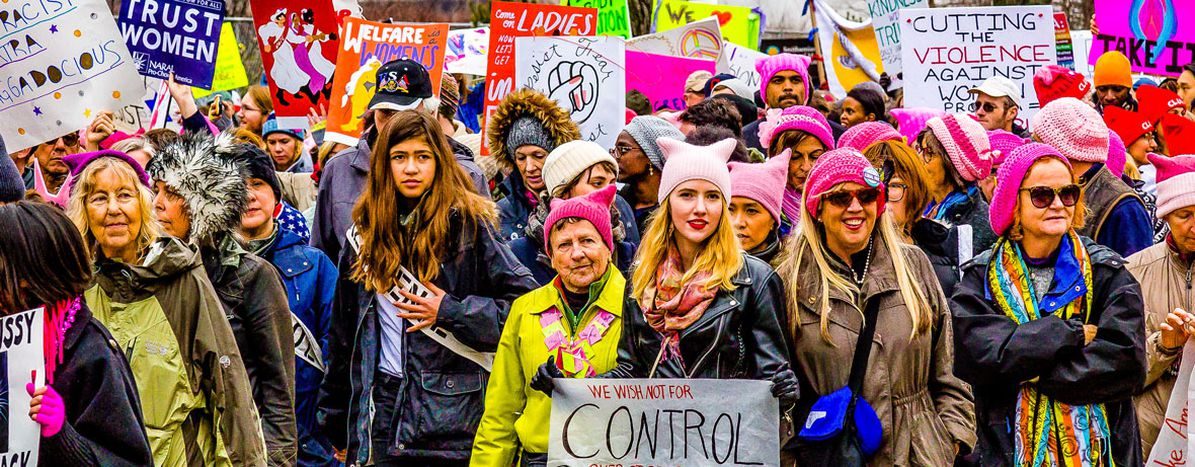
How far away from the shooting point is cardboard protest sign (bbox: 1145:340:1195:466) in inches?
249

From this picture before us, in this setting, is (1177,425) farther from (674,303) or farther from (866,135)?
(866,135)

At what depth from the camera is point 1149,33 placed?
12.3 m

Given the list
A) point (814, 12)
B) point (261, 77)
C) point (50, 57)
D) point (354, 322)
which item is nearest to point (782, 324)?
point (354, 322)

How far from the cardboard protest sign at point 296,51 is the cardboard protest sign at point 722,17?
19.8 feet

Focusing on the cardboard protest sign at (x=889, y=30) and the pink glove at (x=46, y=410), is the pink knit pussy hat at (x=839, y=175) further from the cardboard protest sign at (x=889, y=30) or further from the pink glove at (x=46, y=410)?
the cardboard protest sign at (x=889, y=30)

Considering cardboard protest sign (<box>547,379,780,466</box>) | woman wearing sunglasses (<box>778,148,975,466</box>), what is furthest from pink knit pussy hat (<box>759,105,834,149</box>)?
cardboard protest sign (<box>547,379,780,466</box>)

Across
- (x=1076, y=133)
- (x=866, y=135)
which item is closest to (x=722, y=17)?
(x=866, y=135)

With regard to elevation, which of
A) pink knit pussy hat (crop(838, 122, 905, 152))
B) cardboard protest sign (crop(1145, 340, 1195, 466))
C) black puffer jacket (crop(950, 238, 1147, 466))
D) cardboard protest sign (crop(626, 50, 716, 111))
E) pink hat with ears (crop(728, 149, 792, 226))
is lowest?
cardboard protest sign (crop(1145, 340, 1195, 466))

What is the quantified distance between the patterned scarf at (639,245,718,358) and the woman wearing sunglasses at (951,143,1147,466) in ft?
3.39

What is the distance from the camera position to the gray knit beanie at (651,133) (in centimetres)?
835

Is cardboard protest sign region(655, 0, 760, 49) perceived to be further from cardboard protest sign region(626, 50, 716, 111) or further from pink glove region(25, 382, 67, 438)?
pink glove region(25, 382, 67, 438)

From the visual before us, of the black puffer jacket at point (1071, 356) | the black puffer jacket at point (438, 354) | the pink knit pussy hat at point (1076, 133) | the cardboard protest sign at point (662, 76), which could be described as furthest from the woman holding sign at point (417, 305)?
the cardboard protest sign at point (662, 76)

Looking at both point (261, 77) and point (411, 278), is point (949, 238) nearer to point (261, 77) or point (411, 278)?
point (411, 278)

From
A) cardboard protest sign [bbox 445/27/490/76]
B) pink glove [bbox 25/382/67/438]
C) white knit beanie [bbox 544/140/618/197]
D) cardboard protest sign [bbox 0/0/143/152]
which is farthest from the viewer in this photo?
cardboard protest sign [bbox 445/27/490/76]
